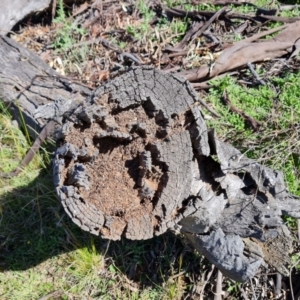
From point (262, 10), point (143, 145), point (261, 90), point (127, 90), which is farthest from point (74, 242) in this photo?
point (262, 10)

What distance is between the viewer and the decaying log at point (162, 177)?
2.40 meters

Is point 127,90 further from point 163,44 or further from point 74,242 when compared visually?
point 163,44

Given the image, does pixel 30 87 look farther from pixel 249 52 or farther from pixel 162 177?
pixel 249 52

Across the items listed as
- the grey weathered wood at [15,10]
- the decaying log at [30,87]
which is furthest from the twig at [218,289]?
the grey weathered wood at [15,10]

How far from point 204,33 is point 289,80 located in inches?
40.3

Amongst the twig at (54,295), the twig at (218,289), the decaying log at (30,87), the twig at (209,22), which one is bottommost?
the twig at (218,289)

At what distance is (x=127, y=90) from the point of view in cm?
238

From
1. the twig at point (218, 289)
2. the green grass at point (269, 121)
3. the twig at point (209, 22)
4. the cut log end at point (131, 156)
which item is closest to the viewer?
the cut log end at point (131, 156)

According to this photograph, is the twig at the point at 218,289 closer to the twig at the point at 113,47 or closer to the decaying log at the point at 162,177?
the decaying log at the point at 162,177

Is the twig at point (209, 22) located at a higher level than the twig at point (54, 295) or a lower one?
higher

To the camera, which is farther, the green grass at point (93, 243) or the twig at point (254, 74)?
the twig at point (254, 74)

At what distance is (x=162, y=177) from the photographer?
8.27ft

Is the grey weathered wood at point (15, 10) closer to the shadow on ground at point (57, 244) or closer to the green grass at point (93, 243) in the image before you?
the green grass at point (93, 243)

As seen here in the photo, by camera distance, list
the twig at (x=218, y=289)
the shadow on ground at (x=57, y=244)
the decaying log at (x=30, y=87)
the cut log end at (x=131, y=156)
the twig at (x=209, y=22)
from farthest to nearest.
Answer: the twig at (x=209, y=22), the decaying log at (x=30, y=87), the shadow on ground at (x=57, y=244), the twig at (x=218, y=289), the cut log end at (x=131, y=156)
